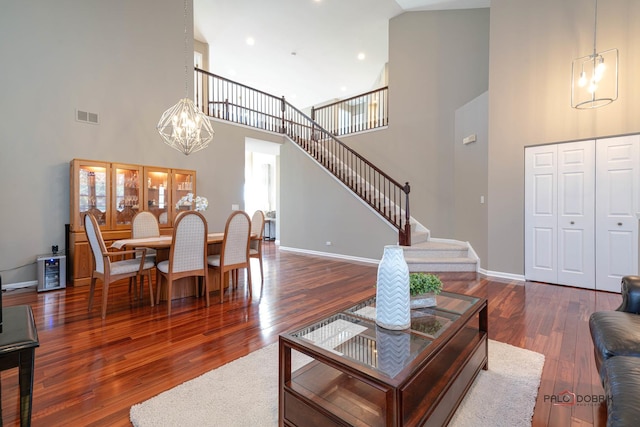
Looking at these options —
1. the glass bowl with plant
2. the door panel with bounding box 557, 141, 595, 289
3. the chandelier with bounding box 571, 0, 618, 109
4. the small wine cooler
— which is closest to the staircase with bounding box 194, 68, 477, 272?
→ the door panel with bounding box 557, 141, 595, 289

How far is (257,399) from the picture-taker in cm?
166

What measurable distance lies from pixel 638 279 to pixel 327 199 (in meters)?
5.10

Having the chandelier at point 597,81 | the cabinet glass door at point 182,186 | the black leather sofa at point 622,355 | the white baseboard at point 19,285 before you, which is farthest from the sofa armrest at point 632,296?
the white baseboard at point 19,285

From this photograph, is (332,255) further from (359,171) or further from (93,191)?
(93,191)

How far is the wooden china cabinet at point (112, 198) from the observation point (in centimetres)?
417

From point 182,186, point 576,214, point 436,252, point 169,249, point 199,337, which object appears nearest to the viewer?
point 199,337

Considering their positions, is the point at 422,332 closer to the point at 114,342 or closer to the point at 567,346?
the point at 567,346

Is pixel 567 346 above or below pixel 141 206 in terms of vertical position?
below

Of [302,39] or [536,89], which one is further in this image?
[302,39]

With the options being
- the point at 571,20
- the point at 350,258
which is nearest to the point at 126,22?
the point at 350,258

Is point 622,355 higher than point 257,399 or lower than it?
higher

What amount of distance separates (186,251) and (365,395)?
2.41m

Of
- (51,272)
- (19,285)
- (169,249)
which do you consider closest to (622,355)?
(169,249)

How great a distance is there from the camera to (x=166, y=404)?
1604 mm
